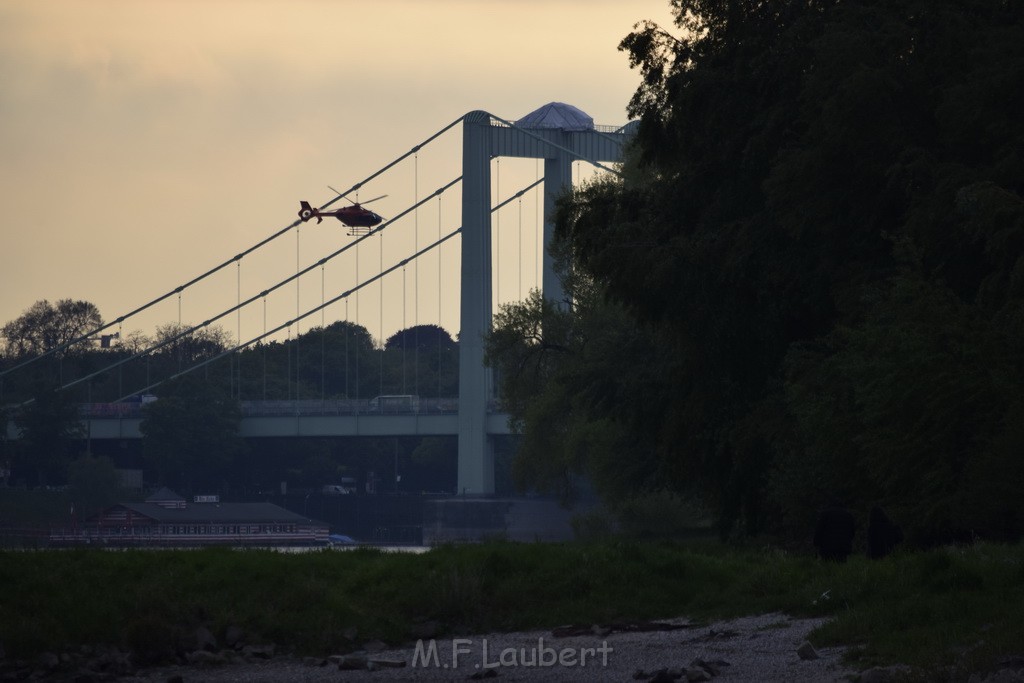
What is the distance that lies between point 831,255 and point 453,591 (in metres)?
12.3

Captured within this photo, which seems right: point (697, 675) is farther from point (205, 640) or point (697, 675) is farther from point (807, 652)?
point (205, 640)

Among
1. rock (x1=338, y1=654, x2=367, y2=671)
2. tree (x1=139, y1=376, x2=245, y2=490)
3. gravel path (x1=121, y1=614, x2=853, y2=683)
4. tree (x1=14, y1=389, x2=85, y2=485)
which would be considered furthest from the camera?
tree (x1=139, y1=376, x2=245, y2=490)

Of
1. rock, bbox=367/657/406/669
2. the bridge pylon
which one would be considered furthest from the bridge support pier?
rock, bbox=367/657/406/669

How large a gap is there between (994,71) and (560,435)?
3120cm

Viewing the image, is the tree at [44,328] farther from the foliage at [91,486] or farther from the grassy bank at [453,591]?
the grassy bank at [453,591]

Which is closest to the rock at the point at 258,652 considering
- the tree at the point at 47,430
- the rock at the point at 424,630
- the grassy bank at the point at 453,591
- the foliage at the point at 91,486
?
the grassy bank at the point at 453,591

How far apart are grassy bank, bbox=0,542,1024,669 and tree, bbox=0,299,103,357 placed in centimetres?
11225

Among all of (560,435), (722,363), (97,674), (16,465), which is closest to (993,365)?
(722,363)

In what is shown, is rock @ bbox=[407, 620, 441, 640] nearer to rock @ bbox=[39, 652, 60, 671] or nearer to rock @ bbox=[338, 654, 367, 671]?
rock @ bbox=[338, 654, 367, 671]

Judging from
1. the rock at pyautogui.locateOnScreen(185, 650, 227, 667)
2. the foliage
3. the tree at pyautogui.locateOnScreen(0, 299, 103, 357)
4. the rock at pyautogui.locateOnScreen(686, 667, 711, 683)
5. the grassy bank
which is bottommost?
the rock at pyautogui.locateOnScreen(185, 650, 227, 667)

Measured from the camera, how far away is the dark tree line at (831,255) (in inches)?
974

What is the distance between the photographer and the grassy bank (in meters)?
17.3

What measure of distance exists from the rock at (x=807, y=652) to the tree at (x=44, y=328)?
119524 millimetres

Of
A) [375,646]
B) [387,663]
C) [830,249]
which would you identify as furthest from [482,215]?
[387,663]
